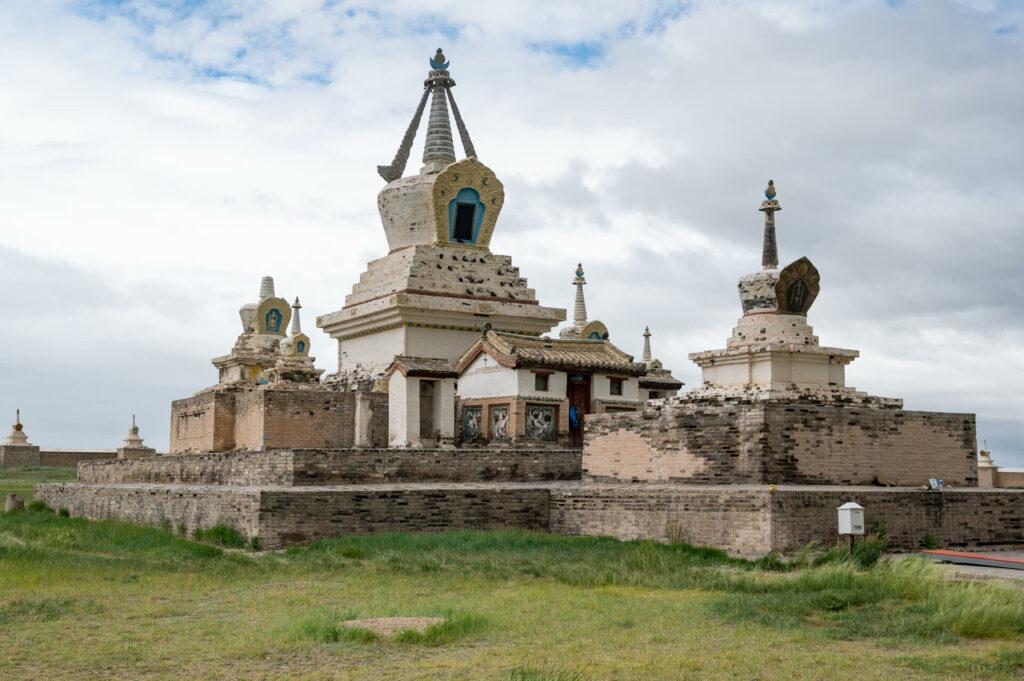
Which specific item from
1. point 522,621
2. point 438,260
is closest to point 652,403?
point 438,260

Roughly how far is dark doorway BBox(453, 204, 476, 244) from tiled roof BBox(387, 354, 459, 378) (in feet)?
12.4

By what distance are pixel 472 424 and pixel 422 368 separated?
1.42 m

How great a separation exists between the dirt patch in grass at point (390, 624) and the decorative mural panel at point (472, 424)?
11.4 m

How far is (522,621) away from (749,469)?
6.11 meters

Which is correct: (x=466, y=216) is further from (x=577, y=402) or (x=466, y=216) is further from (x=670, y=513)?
Answer: (x=670, y=513)

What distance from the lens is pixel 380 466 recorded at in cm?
1566

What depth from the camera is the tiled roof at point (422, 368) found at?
19.8 meters

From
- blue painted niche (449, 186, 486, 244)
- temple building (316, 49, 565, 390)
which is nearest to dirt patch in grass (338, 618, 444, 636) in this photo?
temple building (316, 49, 565, 390)

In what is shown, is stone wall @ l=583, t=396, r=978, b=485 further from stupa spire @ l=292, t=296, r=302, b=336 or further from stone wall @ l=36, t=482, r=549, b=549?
stupa spire @ l=292, t=296, r=302, b=336

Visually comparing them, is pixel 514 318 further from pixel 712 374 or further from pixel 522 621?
pixel 522 621

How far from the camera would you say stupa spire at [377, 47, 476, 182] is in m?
23.9

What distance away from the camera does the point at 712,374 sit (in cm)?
1725

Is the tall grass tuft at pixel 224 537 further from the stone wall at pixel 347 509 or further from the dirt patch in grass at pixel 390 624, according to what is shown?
the dirt patch in grass at pixel 390 624

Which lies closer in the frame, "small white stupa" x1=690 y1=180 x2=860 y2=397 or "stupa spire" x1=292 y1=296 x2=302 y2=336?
"small white stupa" x1=690 y1=180 x2=860 y2=397
